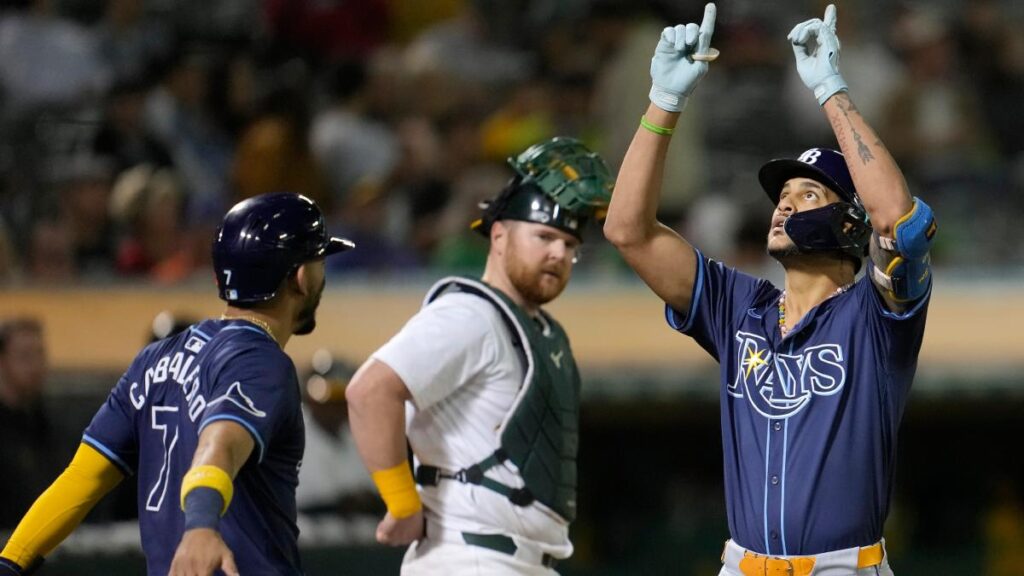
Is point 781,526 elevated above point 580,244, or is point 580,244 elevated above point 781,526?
point 580,244

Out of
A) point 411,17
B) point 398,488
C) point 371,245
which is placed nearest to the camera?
point 398,488

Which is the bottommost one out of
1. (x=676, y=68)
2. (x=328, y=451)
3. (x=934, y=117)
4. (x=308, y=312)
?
(x=328, y=451)

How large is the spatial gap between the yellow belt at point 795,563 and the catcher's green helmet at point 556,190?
133 cm

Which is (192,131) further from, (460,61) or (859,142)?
(859,142)

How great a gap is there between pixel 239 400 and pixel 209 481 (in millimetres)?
245

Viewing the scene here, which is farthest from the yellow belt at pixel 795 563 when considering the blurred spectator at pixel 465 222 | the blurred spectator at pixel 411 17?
the blurred spectator at pixel 411 17

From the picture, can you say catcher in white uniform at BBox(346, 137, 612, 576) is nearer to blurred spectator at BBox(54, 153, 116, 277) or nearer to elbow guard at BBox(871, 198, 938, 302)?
elbow guard at BBox(871, 198, 938, 302)

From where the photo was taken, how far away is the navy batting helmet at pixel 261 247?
11.7 ft

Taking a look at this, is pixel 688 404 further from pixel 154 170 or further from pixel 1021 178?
pixel 154 170

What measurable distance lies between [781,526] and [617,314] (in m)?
4.31

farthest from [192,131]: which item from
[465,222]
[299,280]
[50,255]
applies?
[299,280]

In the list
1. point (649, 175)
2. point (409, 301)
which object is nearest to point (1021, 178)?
point (409, 301)

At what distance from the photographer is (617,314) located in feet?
25.7

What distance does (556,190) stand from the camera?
14.9ft
